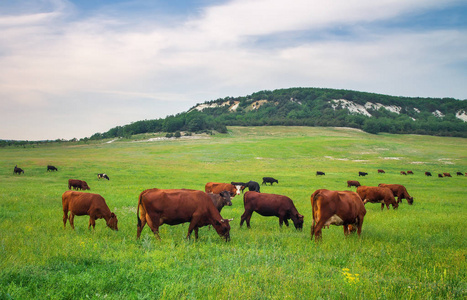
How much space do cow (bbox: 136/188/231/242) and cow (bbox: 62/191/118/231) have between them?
156 centimetres

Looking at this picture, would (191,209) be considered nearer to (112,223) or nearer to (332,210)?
(112,223)

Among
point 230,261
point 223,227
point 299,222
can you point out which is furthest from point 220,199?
point 230,261

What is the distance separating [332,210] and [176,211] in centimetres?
508

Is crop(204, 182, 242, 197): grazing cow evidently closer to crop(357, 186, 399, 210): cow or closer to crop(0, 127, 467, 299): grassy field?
crop(0, 127, 467, 299): grassy field

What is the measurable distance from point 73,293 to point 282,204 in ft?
29.4

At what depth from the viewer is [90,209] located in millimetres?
11102

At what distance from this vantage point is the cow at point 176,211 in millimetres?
9969

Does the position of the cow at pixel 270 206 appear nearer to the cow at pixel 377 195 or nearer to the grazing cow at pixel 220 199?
the grazing cow at pixel 220 199

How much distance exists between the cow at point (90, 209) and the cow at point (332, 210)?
696 centimetres

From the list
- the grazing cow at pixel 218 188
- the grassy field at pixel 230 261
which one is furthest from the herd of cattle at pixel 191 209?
the grazing cow at pixel 218 188

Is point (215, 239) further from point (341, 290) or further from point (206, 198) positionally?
point (341, 290)

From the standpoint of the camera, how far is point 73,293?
17.1 feet

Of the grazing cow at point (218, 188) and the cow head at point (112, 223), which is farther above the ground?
the cow head at point (112, 223)

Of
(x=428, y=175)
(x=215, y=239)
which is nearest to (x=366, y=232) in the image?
(x=215, y=239)
